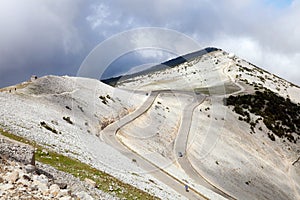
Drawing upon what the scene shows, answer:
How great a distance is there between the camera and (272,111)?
309 ft

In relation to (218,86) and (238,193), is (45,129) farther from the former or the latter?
(218,86)

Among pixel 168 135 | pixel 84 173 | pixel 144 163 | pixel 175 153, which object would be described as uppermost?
pixel 168 135

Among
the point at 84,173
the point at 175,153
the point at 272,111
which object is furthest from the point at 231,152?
the point at 84,173

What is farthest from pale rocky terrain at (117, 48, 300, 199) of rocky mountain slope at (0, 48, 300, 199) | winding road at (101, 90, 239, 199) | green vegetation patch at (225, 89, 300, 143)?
green vegetation patch at (225, 89, 300, 143)

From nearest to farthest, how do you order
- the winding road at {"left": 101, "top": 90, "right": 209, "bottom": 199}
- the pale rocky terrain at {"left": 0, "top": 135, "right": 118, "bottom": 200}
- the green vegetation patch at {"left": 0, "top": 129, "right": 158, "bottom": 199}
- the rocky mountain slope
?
1. the pale rocky terrain at {"left": 0, "top": 135, "right": 118, "bottom": 200}
2. the green vegetation patch at {"left": 0, "top": 129, "right": 158, "bottom": 199}
3. the rocky mountain slope
4. the winding road at {"left": 101, "top": 90, "right": 209, "bottom": 199}

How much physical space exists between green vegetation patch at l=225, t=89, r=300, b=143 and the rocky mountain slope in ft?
1.17

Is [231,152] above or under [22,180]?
above

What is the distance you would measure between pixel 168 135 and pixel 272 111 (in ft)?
147

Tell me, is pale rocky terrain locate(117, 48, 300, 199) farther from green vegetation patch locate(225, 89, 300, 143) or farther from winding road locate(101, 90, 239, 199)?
green vegetation patch locate(225, 89, 300, 143)

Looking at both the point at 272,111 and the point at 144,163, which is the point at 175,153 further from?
the point at 272,111

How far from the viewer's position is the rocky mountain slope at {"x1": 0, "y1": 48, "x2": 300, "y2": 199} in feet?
116

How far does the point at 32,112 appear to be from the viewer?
4159 cm

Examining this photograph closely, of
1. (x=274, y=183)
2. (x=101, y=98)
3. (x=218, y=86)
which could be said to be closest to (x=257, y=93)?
(x=218, y=86)

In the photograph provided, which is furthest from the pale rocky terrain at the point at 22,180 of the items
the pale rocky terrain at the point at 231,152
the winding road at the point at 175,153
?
the pale rocky terrain at the point at 231,152
